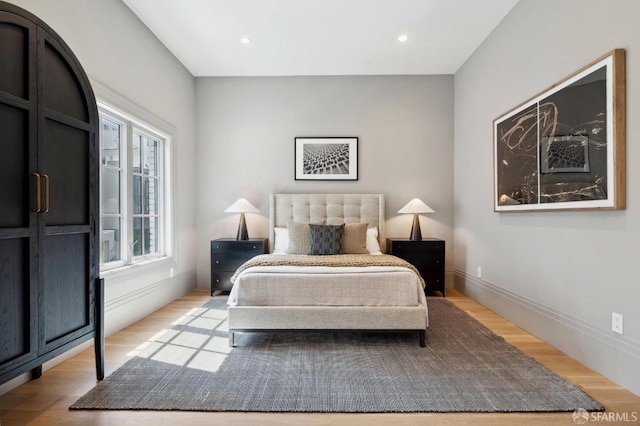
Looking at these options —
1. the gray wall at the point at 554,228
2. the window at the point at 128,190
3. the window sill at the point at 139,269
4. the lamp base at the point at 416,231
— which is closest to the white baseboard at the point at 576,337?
the gray wall at the point at 554,228

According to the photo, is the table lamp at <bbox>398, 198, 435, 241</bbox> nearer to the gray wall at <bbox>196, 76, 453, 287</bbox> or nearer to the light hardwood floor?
the gray wall at <bbox>196, 76, 453, 287</bbox>

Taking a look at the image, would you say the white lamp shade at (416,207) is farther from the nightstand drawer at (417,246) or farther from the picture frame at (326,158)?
the picture frame at (326,158)

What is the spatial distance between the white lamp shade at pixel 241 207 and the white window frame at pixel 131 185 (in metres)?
0.72

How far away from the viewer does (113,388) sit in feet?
6.73

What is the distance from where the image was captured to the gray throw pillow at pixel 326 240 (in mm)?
3816

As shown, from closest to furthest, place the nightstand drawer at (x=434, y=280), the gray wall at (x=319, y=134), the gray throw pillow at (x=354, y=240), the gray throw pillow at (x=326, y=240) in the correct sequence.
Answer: the gray throw pillow at (x=326, y=240) < the gray throw pillow at (x=354, y=240) < the nightstand drawer at (x=434, y=280) < the gray wall at (x=319, y=134)

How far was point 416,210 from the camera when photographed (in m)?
4.35

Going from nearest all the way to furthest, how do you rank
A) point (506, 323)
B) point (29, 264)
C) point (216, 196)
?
point (29, 264) < point (506, 323) < point (216, 196)

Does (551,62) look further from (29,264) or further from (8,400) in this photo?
(8,400)

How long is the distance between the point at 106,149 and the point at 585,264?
13.2ft

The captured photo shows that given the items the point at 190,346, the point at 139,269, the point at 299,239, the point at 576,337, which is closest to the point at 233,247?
the point at 299,239

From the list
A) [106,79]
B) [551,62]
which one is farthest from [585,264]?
[106,79]

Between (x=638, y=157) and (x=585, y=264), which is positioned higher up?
(x=638, y=157)

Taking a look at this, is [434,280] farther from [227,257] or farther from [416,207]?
[227,257]
